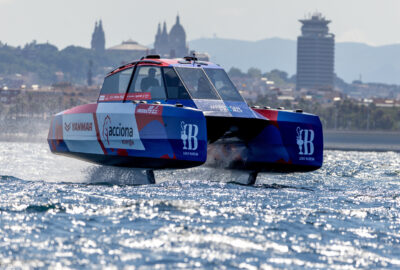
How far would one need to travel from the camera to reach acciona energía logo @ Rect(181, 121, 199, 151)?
13734 mm

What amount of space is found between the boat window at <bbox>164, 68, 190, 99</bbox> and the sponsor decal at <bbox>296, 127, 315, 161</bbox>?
2.10 m

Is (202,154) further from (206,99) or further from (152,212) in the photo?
(152,212)

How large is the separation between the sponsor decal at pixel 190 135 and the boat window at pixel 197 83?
147cm

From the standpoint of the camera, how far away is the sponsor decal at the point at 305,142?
15.1 m

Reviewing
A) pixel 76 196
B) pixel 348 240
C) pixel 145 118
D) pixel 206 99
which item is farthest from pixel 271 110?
pixel 348 240

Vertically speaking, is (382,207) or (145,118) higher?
(145,118)

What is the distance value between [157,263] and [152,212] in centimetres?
294

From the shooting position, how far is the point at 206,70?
15875 mm

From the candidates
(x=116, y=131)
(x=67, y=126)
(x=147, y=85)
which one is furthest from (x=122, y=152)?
(x=67, y=126)

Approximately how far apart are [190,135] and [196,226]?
Answer: 3.80 metres

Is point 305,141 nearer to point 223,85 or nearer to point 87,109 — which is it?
point 223,85

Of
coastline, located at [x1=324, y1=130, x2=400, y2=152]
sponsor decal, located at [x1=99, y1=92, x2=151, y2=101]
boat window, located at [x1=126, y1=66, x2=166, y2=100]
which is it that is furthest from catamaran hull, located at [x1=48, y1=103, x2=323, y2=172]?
coastline, located at [x1=324, y1=130, x2=400, y2=152]

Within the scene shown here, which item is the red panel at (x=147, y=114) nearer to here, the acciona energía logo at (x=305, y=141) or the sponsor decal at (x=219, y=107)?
the sponsor decal at (x=219, y=107)

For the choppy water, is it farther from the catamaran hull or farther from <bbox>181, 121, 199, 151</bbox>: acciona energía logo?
<bbox>181, 121, 199, 151</bbox>: acciona energía logo
